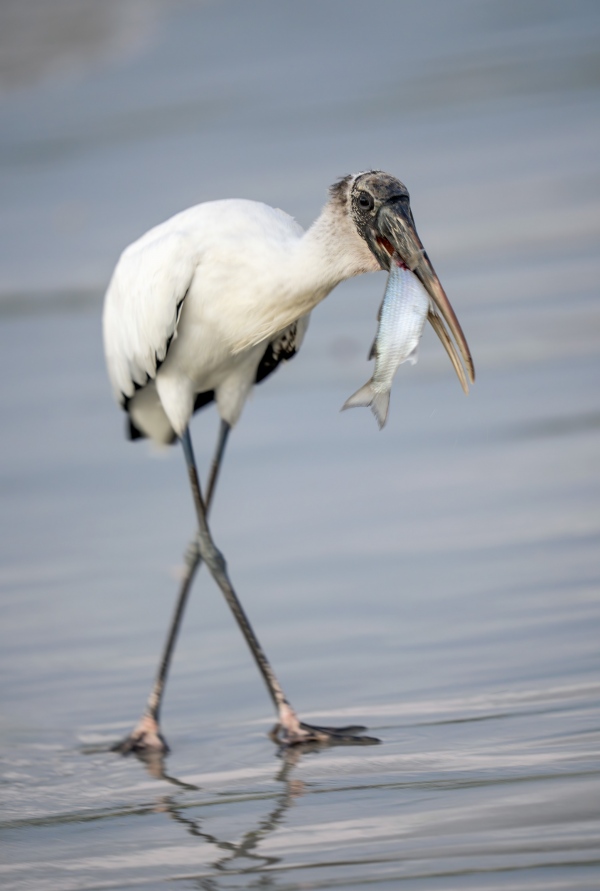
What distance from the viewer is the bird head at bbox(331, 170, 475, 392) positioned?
17.6 feet

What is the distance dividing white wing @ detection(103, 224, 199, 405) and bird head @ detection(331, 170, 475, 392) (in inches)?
26.5

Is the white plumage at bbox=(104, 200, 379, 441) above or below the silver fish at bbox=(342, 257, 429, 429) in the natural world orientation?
above

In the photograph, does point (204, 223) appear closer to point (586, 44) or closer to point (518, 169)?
point (518, 169)

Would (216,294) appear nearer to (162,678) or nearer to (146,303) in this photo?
(146,303)

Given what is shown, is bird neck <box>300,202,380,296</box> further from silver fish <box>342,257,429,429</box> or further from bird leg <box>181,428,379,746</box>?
bird leg <box>181,428,379,746</box>

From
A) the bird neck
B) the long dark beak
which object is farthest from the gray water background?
the bird neck

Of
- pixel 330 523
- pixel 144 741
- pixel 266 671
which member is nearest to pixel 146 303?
pixel 266 671

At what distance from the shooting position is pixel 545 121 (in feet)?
49.4

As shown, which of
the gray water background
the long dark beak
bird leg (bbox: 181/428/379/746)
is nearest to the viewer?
the gray water background

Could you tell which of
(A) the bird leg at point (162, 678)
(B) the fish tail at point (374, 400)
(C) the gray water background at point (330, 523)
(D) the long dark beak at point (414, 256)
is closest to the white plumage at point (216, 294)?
(D) the long dark beak at point (414, 256)

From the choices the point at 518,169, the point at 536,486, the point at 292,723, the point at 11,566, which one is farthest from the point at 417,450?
the point at 518,169

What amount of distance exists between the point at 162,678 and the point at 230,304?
128 centimetres

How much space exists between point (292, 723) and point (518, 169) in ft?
30.9

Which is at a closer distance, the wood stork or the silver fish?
the silver fish
